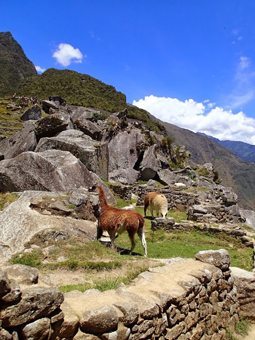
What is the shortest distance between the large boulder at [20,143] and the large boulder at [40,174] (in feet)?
26.9

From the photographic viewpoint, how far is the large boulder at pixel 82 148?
31.4 metres

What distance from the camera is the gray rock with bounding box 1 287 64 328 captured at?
616 cm

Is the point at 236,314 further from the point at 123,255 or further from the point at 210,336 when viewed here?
the point at 123,255

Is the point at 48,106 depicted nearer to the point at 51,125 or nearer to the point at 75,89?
the point at 51,125

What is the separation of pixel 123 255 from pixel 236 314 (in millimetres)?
4347

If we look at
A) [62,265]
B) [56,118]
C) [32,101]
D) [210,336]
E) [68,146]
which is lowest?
[210,336]

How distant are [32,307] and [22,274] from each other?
105 cm

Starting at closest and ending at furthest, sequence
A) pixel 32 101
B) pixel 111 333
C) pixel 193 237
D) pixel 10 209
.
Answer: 1. pixel 111 333
2. pixel 10 209
3. pixel 193 237
4. pixel 32 101

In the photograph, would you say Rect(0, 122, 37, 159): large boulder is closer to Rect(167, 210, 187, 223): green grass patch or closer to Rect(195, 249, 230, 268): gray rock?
Rect(167, 210, 187, 223): green grass patch

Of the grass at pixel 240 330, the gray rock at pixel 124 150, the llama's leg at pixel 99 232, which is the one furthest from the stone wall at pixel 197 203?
the grass at pixel 240 330

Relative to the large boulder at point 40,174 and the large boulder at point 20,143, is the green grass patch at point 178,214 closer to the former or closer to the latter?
the large boulder at point 40,174

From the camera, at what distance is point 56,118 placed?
36.8 m

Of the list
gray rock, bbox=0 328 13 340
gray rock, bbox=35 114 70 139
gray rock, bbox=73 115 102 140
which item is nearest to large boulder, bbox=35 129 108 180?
gray rock, bbox=35 114 70 139

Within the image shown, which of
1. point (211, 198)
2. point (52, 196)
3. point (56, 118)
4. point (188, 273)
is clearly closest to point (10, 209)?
point (52, 196)
